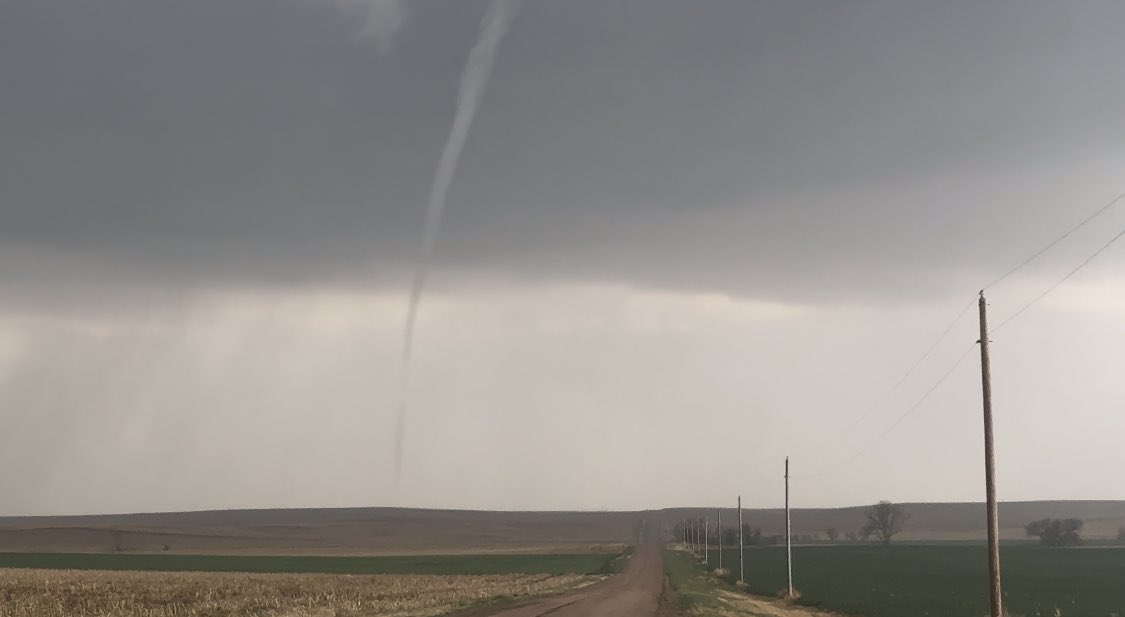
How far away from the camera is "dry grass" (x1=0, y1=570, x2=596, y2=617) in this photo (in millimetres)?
54250

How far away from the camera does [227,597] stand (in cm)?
A: 6588

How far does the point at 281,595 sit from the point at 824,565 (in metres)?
93.3

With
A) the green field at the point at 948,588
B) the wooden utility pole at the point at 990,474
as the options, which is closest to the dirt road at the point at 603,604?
the green field at the point at 948,588

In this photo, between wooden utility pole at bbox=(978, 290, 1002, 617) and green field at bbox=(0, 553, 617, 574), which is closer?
wooden utility pole at bbox=(978, 290, 1002, 617)

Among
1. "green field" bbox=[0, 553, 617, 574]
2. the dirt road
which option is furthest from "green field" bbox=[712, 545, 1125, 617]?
"green field" bbox=[0, 553, 617, 574]

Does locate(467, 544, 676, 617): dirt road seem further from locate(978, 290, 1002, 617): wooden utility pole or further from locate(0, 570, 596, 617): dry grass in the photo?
locate(978, 290, 1002, 617): wooden utility pole

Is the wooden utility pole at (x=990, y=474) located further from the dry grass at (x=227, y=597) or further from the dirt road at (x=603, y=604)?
the dry grass at (x=227, y=597)

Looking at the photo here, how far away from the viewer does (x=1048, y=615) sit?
60906 millimetres

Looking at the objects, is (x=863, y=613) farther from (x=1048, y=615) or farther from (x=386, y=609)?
(x=386, y=609)

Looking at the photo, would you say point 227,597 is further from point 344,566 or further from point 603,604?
point 344,566

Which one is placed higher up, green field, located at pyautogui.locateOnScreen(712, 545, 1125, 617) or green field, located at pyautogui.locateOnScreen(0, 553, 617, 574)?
green field, located at pyautogui.locateOnScreen(712, 545, 1125, 617)

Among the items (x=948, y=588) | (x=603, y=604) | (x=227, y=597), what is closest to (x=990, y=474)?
(x=603, y=604)

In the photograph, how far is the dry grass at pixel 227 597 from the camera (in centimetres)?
5425

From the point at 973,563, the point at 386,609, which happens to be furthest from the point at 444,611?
the point at 973,563
